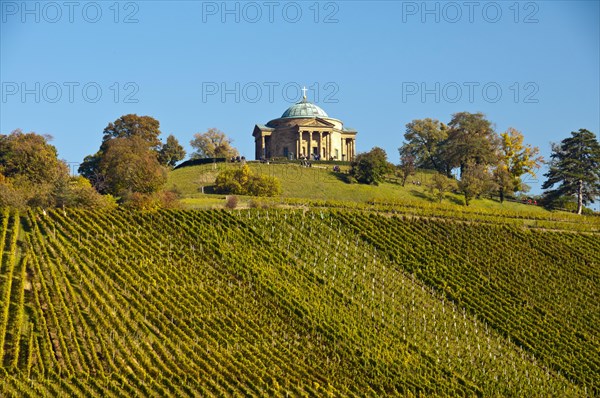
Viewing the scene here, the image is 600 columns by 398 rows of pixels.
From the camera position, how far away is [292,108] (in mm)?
114375

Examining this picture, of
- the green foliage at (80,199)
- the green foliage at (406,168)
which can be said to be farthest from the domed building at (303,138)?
the green foliage at (80,199)

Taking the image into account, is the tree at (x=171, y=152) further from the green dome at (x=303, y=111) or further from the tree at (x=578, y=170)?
the tree at (x=578, y=170)

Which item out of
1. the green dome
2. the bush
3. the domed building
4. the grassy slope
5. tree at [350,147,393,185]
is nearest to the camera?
the bush

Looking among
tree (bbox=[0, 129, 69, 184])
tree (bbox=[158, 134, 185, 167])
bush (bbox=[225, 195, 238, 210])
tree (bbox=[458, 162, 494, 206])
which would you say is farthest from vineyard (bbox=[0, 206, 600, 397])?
tree (bbox=[158, 134, 185, 167])

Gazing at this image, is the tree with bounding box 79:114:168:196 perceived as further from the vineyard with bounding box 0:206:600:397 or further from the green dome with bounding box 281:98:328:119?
the green dome with bounding box 281:98:328:119

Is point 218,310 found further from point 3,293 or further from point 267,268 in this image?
point 3,293

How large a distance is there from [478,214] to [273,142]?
43.3 m

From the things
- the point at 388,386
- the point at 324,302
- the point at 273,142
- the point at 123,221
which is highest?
the point at 273,142

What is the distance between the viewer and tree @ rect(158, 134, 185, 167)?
100 m

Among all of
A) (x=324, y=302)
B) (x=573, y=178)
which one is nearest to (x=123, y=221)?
(x=324, y=302)

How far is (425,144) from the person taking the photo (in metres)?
109

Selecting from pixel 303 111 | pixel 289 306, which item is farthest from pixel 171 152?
pixel 289 306

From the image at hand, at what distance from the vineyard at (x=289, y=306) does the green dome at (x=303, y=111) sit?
48.1 m

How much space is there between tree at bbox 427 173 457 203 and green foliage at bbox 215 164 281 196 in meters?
18.9
